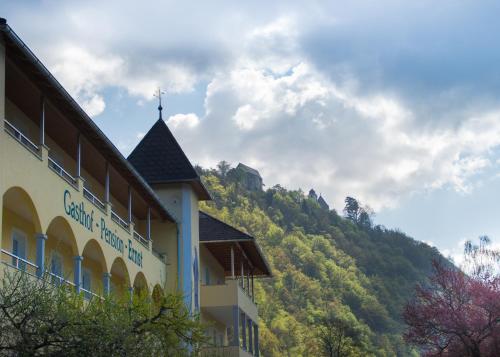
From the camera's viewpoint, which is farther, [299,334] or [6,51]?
[299,334]

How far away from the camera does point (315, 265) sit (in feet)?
426

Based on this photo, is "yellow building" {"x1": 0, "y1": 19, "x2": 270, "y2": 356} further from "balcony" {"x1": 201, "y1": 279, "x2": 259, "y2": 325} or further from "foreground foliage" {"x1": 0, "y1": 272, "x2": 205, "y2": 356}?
"foreground foliage" {"x1": 0, "y1": 272, "x2": 205, "y2": 356}

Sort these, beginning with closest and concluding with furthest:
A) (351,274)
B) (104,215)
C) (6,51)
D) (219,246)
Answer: (6,51)
(104,215)
(219,246)
(351,274)

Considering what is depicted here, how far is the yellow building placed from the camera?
2100 centimetres

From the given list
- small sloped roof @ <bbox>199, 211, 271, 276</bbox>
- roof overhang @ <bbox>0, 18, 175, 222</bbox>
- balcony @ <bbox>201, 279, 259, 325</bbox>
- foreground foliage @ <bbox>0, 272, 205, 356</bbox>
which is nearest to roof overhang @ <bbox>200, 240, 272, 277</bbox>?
small sloped roof @ <bbox>199, 211, 271, 276</bbox>

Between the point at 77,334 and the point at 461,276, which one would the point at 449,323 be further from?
the point at 77,334

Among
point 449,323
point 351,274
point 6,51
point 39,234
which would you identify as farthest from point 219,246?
point 351,274

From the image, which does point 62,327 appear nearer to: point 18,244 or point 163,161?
point 18,244

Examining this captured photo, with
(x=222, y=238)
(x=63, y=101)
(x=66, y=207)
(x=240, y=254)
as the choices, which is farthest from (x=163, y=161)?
(x=63, y=101)

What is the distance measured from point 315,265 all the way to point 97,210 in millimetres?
104593

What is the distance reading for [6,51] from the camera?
19531 millimetres

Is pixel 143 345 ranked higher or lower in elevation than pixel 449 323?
lower

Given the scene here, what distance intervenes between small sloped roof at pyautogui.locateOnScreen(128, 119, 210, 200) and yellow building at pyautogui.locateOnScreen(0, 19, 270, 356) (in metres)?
0.04

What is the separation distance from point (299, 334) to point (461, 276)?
55024 millimetres
